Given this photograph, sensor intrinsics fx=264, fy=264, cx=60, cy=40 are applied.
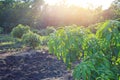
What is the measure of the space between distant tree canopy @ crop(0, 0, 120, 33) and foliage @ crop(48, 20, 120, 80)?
2739cm

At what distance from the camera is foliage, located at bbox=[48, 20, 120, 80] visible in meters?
1.89

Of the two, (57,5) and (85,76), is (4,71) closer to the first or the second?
(85,76)

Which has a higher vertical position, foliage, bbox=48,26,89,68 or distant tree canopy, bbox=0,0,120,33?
distant tree canopy, bbox=0,0,120,33

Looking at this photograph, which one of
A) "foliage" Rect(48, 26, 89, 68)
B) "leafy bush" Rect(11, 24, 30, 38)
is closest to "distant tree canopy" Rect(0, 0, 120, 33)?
"leafy bush" Rect(11, 24, 30, 38)

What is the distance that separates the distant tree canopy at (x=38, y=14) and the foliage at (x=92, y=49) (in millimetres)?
27394

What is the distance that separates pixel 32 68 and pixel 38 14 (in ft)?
82.0

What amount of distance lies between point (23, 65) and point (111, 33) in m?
7.96

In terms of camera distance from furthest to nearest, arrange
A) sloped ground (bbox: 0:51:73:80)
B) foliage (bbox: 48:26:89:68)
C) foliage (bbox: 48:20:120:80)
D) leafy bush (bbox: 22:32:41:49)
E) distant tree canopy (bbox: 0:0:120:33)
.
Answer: distant tree canopy (bbox: 0:0:120:33) → leafy bush (bbox: 22:32:41:49) → sloped ground (bbox: 0:51:73:80) → foliage (bbox: 48:26:89:68) → foliage (bbox: 48:20:120:80)

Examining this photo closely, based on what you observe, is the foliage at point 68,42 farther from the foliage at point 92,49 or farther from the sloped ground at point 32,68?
the sloped ground at point 32,68

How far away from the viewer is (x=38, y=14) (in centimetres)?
3381

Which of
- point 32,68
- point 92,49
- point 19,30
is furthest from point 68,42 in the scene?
point 19,30

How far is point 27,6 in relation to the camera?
33.6 m

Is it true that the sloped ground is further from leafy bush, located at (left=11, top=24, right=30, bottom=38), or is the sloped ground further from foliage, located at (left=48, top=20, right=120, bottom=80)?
leafy bush, located at (left=11, top=24, right=30, bottom=38)

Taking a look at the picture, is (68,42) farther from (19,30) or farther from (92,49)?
(19,30)
